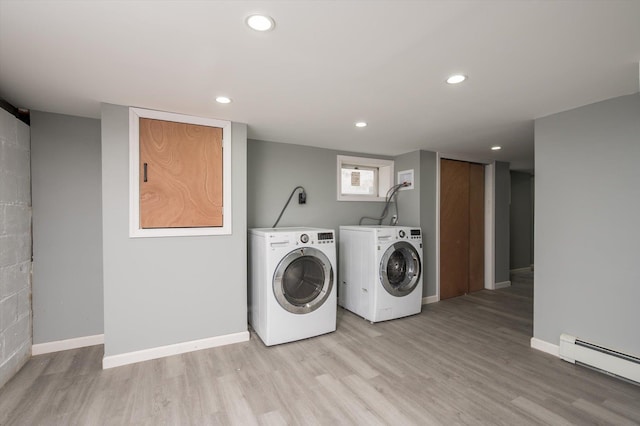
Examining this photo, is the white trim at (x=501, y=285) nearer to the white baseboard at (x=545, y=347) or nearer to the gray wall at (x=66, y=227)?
the white baseboard at (x=545, y=347)

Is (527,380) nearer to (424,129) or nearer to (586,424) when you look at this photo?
(586,424)

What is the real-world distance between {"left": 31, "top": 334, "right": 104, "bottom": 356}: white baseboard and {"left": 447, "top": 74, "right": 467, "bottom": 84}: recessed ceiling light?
3619 millimetres

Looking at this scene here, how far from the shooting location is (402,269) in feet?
11.0

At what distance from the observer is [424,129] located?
2.87m

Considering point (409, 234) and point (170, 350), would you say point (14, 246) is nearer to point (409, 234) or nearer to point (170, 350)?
point (170, 350)

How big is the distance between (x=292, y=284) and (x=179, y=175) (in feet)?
4.66

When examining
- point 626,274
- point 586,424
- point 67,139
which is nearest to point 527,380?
point 586,424

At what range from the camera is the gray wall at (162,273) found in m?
2.18

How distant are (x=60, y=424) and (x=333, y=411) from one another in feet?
5.17

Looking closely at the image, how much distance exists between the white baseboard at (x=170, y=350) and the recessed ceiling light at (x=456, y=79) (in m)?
2.69

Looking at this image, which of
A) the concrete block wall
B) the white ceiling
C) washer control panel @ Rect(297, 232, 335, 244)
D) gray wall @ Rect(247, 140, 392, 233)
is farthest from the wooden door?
the concrete block wall

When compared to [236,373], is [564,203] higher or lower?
higher

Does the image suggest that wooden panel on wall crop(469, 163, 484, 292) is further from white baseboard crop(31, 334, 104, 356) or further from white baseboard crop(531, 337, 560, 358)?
white baseboard crop(31, 334, 104, 356)

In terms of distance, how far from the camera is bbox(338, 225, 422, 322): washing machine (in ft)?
10.0
